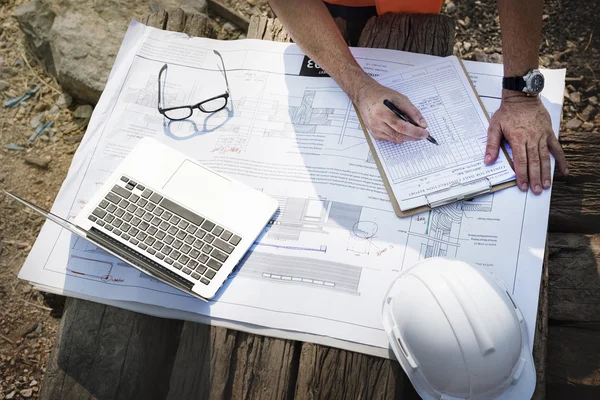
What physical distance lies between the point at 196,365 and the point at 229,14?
1460 millimetres

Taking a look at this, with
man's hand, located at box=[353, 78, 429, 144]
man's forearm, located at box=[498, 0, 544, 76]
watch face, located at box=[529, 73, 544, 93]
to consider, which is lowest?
man's hand, located at box=[353, 78, 429, 144]

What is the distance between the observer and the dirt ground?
1605mm

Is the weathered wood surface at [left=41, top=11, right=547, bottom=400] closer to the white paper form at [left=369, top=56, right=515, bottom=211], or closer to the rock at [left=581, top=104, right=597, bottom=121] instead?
the white paper form at [left=369, top=56, right=515, bottom=211]

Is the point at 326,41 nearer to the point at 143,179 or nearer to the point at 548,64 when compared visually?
the point at 143,179

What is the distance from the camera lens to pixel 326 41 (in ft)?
4.35

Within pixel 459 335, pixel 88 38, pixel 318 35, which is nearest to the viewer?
pixel 459 335

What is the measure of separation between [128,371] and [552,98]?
43.3 inches

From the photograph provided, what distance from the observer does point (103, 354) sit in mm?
1116

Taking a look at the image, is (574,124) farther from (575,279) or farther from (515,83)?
(575,279)

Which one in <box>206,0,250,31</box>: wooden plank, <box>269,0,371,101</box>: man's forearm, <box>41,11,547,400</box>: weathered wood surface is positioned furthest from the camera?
<box>206,0,250,31</box>: wooden plank

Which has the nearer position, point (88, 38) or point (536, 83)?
point (536, 83)

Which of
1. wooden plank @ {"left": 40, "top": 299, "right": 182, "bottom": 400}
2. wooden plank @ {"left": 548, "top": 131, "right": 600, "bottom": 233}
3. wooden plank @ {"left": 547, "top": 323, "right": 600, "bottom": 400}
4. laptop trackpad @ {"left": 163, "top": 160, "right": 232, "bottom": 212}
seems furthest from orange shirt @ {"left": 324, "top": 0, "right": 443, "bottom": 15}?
wooden plank @ {"left": 40, "top": 299, "right": 182, "bottom": 400}

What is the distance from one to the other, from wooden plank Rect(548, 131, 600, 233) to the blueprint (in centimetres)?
11

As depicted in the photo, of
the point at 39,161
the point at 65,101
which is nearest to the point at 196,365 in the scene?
the point at 39,161
